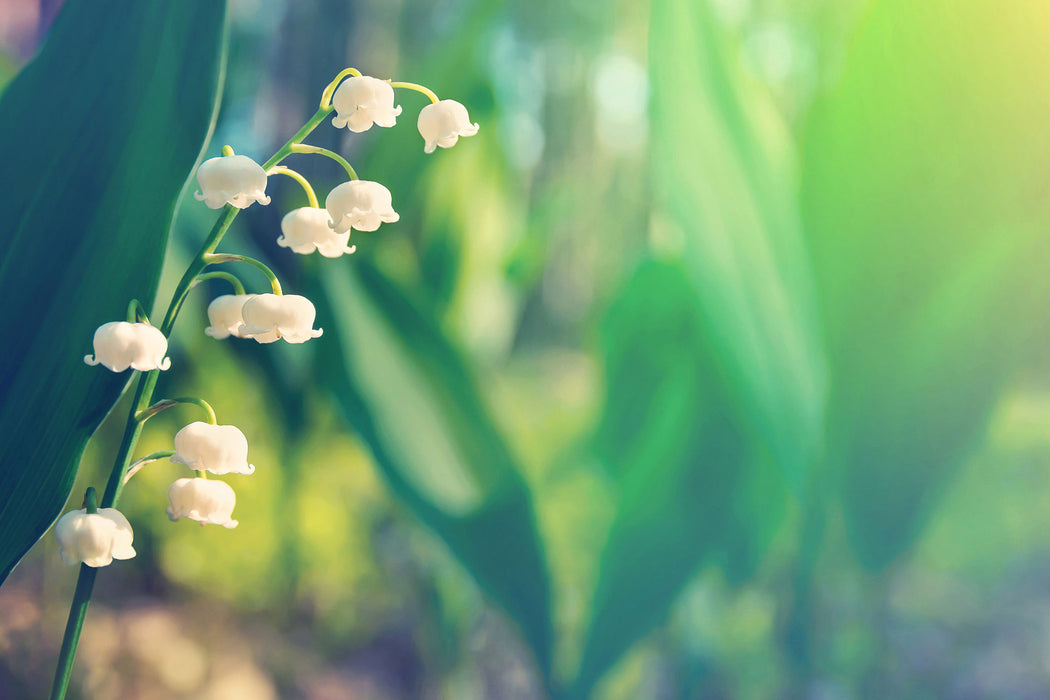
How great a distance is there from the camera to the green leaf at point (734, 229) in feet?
1.32

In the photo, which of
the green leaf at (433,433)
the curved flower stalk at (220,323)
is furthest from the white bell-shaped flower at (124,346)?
the green leaf at (433,433)

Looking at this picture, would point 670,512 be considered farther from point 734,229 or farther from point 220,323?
point 220,323

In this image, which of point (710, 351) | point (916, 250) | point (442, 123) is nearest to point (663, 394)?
point (710, 351)

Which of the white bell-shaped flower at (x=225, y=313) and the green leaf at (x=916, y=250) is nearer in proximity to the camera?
the white bell-shaped flower at (x=225, y=313)

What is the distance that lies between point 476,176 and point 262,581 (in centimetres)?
44

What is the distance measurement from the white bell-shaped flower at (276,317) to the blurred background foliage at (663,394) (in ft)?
0.66

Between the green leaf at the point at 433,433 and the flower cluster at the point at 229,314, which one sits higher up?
the flower cluster at the point at 229,314

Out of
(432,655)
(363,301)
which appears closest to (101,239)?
(363,301)

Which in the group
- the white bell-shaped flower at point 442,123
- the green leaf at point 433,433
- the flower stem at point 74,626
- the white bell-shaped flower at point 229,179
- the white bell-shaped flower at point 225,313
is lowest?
the green leaf at point 433,433

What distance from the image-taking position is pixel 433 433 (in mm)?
413

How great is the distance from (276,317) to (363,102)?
0.22 feet

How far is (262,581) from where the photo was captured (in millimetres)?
679

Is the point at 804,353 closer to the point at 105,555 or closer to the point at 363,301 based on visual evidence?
the point at 363,301

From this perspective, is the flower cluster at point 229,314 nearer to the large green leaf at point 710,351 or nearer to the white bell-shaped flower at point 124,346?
the white bell-shaped flower at point 124,346
